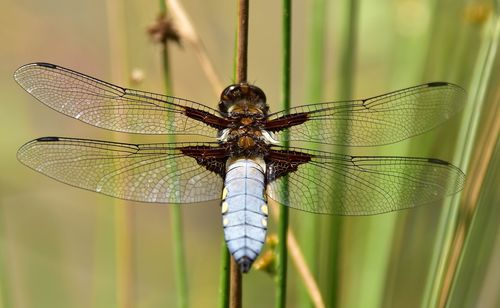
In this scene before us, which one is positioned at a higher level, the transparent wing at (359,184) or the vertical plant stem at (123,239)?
the transparent wing at (359,184)

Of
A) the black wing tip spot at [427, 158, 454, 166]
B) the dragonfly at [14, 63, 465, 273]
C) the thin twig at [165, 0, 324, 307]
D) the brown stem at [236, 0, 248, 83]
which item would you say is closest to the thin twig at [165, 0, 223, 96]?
the thin twig at [165, 0, 324, 307]

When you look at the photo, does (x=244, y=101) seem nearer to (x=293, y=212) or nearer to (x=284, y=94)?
(x=284, y=94)

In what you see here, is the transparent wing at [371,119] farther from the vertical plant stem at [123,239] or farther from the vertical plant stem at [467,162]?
the vertical plant stem at [123,239]

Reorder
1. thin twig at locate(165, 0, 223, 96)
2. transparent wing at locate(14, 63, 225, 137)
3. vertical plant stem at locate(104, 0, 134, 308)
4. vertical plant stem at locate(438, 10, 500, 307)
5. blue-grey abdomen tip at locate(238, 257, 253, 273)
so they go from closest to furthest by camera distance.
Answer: blue-grey abdomen tip at locate(238, 257, 253, 273)
vertical plant stem at locate(438, 10, 500, 307)
transparent wing at locate(14, 63, 225, 137)
thin twig at locate(165, 0, 223, 96)
vertical plant stem at locate(104, 0, 134, 308)

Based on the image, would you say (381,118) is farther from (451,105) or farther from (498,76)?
(498,76)

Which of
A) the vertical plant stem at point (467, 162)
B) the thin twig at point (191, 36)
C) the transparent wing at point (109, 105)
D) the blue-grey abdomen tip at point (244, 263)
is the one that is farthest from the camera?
the thin twig at point (191, 36)

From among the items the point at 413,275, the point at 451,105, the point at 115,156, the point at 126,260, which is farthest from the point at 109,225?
the point at 451,105

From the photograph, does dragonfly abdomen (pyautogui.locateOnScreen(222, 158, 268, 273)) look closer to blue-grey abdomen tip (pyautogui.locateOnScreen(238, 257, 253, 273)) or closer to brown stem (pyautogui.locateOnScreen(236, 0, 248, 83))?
blue-grey abdomen tip (pyautogui.locateOnScreen(238, 257, 253, 273))

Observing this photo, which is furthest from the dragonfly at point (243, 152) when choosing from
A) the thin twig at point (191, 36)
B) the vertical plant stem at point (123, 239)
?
the vertical plant stem at point (123, 239)
